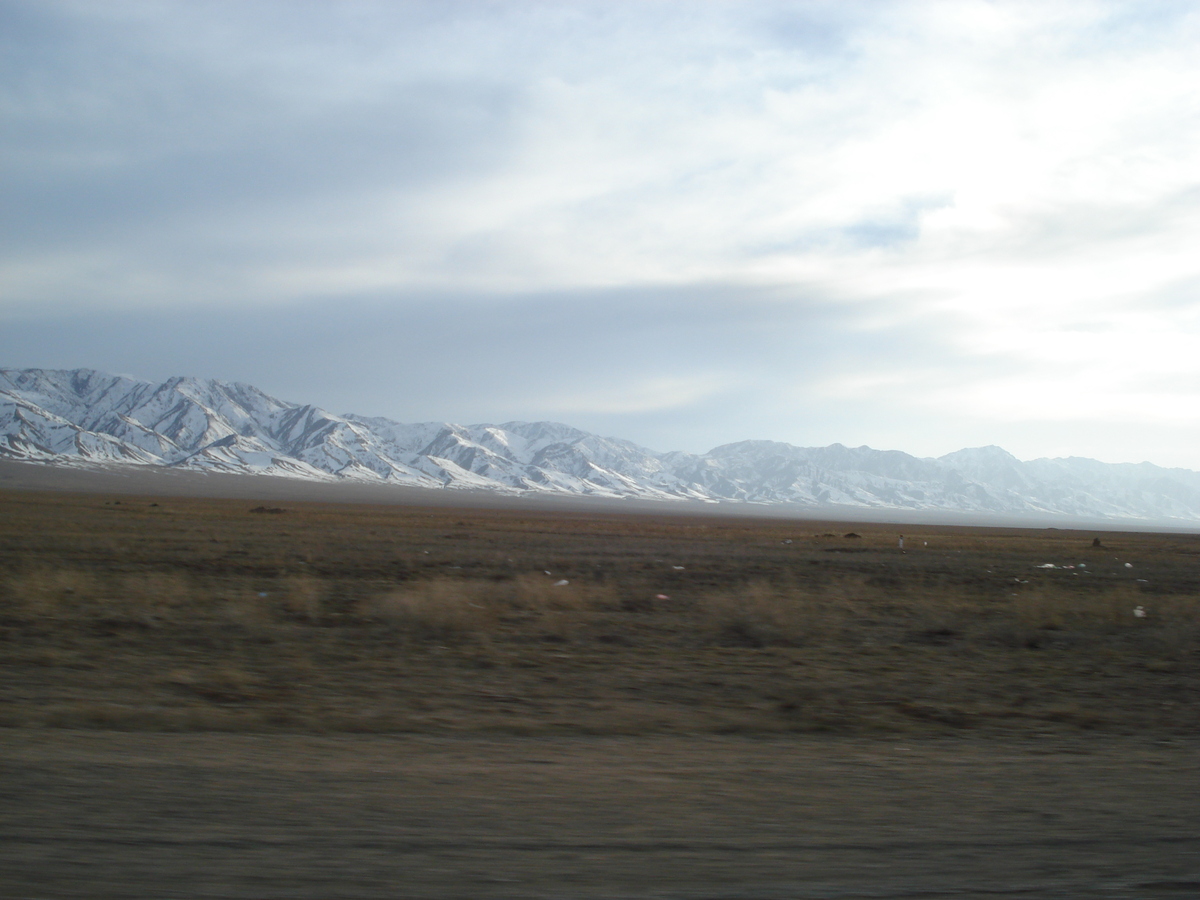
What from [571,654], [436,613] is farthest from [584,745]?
[436,613]

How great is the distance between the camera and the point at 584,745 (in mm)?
6645

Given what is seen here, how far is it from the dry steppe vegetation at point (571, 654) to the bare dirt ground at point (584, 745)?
69 mm

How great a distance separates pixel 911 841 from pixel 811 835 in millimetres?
560

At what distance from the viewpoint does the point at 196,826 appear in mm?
4402

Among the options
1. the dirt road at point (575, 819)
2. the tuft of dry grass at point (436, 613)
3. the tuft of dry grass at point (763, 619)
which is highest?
the dirt road at point (575, 819)

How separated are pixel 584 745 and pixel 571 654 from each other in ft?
14.1

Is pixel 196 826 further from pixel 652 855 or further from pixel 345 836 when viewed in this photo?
pixel 652 855

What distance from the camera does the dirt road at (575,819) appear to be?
3.86 m

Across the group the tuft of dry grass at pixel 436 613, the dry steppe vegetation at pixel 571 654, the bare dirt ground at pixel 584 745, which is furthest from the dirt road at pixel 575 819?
the tuft of dry grass at pixel 436 613

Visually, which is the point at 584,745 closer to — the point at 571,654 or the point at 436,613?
the point at 571,654

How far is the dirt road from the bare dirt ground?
1.0 inches

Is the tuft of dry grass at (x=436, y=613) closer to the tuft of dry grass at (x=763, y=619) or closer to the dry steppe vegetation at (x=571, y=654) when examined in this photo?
the dry steppe vegetation at (x=571, y=654)

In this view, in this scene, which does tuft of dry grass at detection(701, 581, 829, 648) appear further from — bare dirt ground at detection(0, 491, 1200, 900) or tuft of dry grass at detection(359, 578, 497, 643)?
tuft of dry grass at detection(359, 578, 497, 643)

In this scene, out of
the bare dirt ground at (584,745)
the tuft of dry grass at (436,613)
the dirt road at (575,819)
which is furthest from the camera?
the tuft of dry grass at (436,613)
